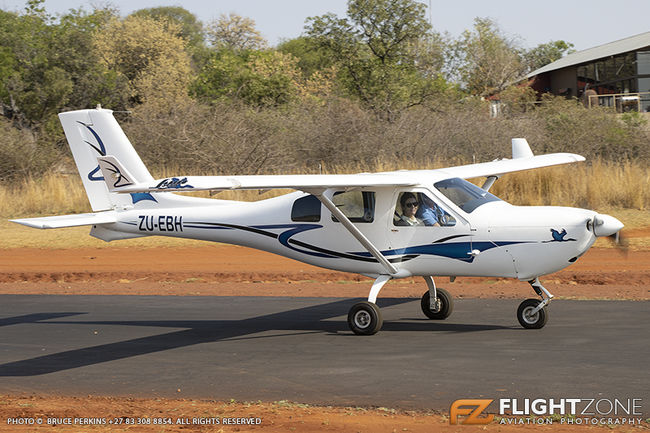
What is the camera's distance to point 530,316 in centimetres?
1095

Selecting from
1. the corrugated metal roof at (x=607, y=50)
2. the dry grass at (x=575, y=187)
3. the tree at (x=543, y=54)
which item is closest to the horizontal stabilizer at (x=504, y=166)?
the dry grass at (x=575, y=187)

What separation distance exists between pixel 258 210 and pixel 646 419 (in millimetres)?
6436

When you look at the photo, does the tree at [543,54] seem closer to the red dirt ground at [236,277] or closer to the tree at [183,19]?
the tree at [183,19]

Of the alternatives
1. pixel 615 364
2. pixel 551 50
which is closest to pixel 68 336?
pixel 615 364

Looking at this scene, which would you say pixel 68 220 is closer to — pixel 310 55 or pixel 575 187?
pixel 575 187

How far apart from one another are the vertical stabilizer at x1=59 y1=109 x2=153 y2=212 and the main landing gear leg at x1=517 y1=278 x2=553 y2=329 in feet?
20.4

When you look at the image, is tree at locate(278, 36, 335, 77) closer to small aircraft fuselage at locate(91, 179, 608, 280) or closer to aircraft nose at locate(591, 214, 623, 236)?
small aircraft fuselage at locate(91, 179, 608, 280)

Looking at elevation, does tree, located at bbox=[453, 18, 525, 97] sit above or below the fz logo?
above

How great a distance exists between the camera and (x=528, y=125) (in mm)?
29391

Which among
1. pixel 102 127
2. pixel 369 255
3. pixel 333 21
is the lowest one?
pixel 369 255

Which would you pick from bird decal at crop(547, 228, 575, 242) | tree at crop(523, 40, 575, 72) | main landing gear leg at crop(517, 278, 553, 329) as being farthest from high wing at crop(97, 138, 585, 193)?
tree at crop(523, 40, 575, 72)

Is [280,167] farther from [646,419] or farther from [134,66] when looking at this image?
[134,66]

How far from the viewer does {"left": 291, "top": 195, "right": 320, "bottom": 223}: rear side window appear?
457 inches

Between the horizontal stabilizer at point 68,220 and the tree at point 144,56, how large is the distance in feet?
127
